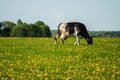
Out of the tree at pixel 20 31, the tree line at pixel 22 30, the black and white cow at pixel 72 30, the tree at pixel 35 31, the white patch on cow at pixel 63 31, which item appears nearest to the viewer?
the black and white cow at pixel 72 30

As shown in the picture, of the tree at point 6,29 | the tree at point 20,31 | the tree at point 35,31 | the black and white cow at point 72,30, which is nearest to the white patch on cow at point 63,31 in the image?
the black and white cow at point 72,30

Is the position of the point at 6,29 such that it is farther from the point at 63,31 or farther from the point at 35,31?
the point at 63,31

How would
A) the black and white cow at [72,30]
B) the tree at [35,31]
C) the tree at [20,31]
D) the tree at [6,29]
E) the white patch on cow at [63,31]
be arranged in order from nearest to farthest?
the black and white cow at [72,30] → the white patch on cow at [63,31] → the tree at [20,31] → the tree at [6,29] → the tree at [35,31]

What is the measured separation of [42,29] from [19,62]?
111253mm

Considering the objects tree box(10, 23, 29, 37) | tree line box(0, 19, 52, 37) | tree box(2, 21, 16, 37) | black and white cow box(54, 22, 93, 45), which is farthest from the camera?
tree box(2, 21, 16, 37)

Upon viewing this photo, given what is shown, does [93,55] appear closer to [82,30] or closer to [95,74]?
[95,74]

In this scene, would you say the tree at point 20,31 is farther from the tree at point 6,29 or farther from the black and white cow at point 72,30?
the black and white cow at point 72,30

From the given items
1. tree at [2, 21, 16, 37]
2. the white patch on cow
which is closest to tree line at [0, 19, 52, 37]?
tree at [2, 21, 16, 37]

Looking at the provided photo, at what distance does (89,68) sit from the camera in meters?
16.3

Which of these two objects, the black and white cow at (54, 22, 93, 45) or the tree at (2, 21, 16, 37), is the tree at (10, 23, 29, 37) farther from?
the black and white cow at (54, 22, 93, 45)

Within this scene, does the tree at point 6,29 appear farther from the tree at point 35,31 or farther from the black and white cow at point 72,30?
the black and white cow at point 72,30

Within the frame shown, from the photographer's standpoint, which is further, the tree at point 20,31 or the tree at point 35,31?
the tree at point 35,31

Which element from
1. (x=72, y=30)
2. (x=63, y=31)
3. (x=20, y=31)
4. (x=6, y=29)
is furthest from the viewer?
(x=6, y=29)

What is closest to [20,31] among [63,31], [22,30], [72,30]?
[22,30]
